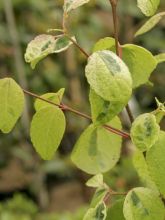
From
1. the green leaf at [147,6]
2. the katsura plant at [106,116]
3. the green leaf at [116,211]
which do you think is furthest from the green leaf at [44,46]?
the green leaf at [116,211]

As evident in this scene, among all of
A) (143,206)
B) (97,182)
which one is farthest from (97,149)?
(143,206)

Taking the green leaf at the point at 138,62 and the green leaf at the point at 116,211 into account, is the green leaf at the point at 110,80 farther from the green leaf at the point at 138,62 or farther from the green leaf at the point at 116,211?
the green leaf at the point at 116,211

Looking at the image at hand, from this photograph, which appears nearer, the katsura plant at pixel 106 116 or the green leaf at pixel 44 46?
the katsura plant at pixel 106 116

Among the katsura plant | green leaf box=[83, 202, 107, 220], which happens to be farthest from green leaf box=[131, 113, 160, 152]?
green leaf box=[83, 202, 107, 220]

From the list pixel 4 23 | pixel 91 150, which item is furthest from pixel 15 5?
pixel 91 150

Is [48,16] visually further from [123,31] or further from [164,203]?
[164,203]

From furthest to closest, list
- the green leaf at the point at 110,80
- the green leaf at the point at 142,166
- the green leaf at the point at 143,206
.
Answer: the green leaf at the point at 142,166, the green leaf at the point at 143,206, the green leaf at the point at 110,80

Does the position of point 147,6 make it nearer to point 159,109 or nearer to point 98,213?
point 159,109
